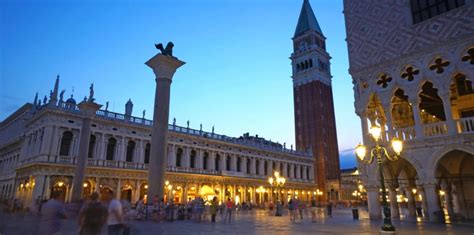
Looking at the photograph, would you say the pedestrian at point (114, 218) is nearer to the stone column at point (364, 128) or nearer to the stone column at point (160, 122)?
the stone column at point (160, 122)

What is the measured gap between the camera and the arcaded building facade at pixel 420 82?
46.6 feet

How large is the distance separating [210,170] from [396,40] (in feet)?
105

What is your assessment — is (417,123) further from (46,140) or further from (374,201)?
(46,140)

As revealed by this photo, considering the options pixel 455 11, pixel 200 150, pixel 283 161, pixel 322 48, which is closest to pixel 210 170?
pixel 200 150

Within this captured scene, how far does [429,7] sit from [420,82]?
3.93m

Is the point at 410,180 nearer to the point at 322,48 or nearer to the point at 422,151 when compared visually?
the point at 422,151

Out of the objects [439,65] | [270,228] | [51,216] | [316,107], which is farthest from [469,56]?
[316,107]

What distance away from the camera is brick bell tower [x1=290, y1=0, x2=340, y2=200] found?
64.8 metres

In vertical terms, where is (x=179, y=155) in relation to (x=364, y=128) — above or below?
above

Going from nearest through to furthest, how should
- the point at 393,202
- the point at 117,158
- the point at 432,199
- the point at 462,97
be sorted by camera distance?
the point at 432,199 < the point at 462,97 < the point at 393,202 < the point at 117,158

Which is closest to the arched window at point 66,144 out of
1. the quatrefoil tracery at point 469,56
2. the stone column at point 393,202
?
the stone column at point 393,202

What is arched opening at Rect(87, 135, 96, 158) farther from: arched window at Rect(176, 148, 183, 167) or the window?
the window

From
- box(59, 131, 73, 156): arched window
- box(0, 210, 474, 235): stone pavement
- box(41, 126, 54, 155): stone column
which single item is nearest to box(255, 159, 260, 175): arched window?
box(59, 131, 73, 156): arched window

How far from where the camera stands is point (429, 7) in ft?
51.6
